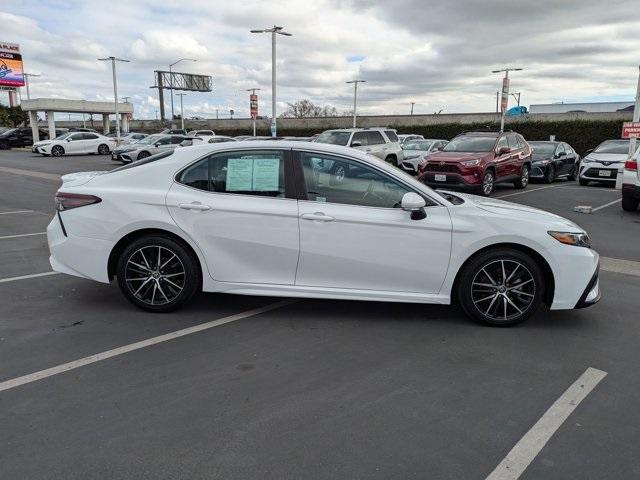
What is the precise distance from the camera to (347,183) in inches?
180

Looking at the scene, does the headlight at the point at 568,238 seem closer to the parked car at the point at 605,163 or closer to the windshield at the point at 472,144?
the windshield at the point at 472,144

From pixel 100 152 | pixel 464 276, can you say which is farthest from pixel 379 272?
pixel 100 152

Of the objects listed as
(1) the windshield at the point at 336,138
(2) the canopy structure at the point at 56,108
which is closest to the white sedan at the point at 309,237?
(1) the windshield at the point at 336,138

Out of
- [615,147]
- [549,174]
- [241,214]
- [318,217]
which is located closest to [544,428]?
[318,217]

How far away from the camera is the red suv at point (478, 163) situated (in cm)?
1298

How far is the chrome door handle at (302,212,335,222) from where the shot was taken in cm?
441

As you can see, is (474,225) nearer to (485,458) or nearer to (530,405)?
(530,405)

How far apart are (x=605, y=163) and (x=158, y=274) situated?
15335mm

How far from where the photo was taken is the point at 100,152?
3600 cm

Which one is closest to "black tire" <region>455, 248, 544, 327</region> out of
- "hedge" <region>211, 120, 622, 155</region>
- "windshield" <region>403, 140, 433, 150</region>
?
"windshield" <region>403, 140, 433, 150</region>

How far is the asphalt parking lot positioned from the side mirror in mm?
989

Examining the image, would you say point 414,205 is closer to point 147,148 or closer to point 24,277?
point 24,277

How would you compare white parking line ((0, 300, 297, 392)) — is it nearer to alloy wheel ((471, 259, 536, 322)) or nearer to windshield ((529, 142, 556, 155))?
alloy wheel ((471, 259, 536, 322))

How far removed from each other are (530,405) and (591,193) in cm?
1378
